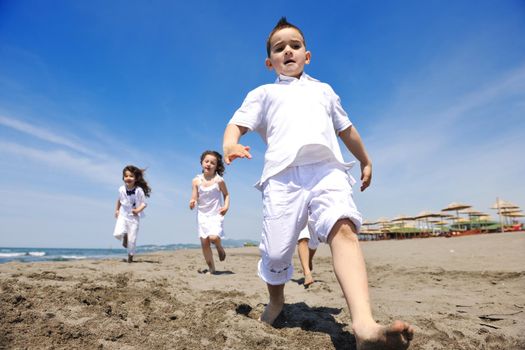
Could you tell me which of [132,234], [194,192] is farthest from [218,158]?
[132,234]

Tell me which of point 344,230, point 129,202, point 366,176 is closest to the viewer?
point 344,230

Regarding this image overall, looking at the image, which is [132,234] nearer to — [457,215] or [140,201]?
[140,201]

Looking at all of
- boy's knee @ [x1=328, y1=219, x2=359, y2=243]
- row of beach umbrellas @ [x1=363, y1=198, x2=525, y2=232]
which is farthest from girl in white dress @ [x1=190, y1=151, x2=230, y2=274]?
row of beach umbrellas @ [x1=363, y1=198, x2=525, y2=232]

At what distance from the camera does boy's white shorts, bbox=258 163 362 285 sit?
203 centimetres

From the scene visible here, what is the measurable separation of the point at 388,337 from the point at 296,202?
0.94 meters

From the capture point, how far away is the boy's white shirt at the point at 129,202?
7516 mm

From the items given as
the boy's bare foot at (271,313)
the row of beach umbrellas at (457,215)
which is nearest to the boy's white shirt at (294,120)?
the boy's bare foot at (271,313)

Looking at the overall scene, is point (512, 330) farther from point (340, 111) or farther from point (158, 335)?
point (158, 335)

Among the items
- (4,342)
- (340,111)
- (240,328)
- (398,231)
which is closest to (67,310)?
(4,342)

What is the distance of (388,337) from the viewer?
1.41m

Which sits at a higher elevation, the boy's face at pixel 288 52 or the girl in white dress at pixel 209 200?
the boy's face at pixel 288 52

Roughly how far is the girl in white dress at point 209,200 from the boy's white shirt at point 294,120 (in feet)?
12.1

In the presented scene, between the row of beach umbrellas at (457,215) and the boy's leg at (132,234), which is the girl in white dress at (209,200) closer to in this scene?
the boy's leg at (132,234)

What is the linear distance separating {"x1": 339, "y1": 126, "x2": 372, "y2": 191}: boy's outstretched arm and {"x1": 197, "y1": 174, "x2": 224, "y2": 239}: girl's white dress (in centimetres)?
376
